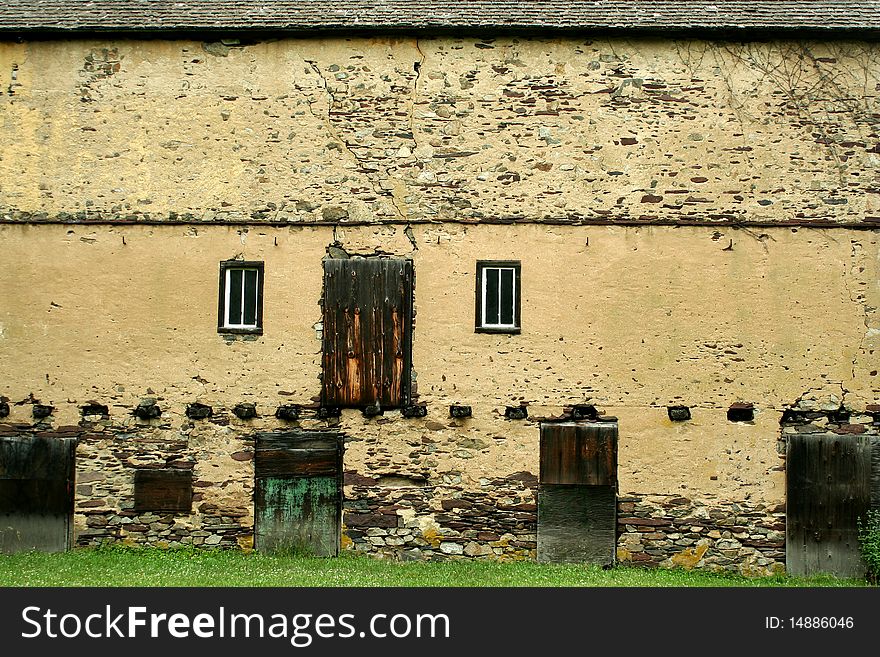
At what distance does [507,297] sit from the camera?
44.1 ft

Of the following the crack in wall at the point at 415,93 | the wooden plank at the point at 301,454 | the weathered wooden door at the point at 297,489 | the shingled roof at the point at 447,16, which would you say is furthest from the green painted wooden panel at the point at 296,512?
the shingled roof at the point at 447,16

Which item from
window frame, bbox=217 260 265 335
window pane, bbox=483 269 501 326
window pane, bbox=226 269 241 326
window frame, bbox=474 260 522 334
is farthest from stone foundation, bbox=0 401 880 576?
window pane, bbox=483 269 501 326

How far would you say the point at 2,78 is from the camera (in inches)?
548

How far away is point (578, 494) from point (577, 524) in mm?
405

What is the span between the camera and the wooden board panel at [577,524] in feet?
43.1

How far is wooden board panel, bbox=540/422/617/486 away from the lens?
1316 cm

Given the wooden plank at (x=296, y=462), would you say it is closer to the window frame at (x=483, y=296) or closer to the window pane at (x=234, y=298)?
the window pane at (x=234, y=298)

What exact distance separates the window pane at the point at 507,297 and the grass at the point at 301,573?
10.9ft

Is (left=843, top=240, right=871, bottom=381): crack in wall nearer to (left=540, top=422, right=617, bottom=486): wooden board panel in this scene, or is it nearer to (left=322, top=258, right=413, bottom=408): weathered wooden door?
(left=540, top=422, right=617, bottom=486): wooden board panel

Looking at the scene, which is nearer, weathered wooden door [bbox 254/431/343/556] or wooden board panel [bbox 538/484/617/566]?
wooden board panel [bbox 538/484/617/566]

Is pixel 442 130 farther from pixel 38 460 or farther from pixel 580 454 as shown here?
pixel 38 460

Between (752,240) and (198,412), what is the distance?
8.01 metres

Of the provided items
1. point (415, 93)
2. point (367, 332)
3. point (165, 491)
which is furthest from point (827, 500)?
point (165, 491)

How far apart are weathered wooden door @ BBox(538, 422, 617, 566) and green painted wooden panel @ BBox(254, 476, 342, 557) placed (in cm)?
287
